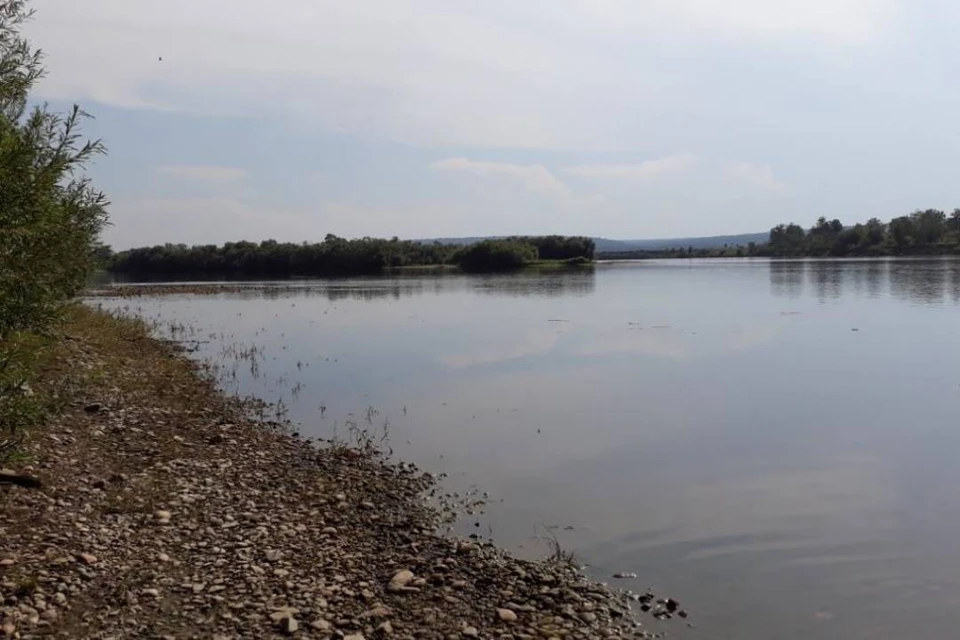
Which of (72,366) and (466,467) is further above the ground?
(72,366)

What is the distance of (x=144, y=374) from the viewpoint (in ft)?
73.1

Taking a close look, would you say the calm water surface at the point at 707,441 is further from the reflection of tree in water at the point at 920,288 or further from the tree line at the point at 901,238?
the tree line at the point at 901,238

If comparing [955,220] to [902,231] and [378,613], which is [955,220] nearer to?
[902,231]

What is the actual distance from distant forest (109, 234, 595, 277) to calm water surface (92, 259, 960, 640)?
118 metres

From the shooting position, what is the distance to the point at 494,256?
158 meters

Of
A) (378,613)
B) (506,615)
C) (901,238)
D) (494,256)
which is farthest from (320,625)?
(901,238)

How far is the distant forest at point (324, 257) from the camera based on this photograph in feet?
517

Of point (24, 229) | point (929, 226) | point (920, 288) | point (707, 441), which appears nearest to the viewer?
point (24, 229)

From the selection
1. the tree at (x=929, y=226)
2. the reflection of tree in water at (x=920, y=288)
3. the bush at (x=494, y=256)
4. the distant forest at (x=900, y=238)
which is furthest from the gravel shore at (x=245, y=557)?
the tree at (x=929, y=226)

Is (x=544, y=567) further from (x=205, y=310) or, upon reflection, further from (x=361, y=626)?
(x=205, y=310)

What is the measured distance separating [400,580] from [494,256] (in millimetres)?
150317

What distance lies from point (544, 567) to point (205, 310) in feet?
178

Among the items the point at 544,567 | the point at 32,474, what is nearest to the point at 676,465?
the point at 544,567

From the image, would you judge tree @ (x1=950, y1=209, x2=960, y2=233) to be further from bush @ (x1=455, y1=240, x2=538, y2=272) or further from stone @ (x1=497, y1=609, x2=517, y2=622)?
stone @ (x1=497, y1=609, x2=517, y2=622)
